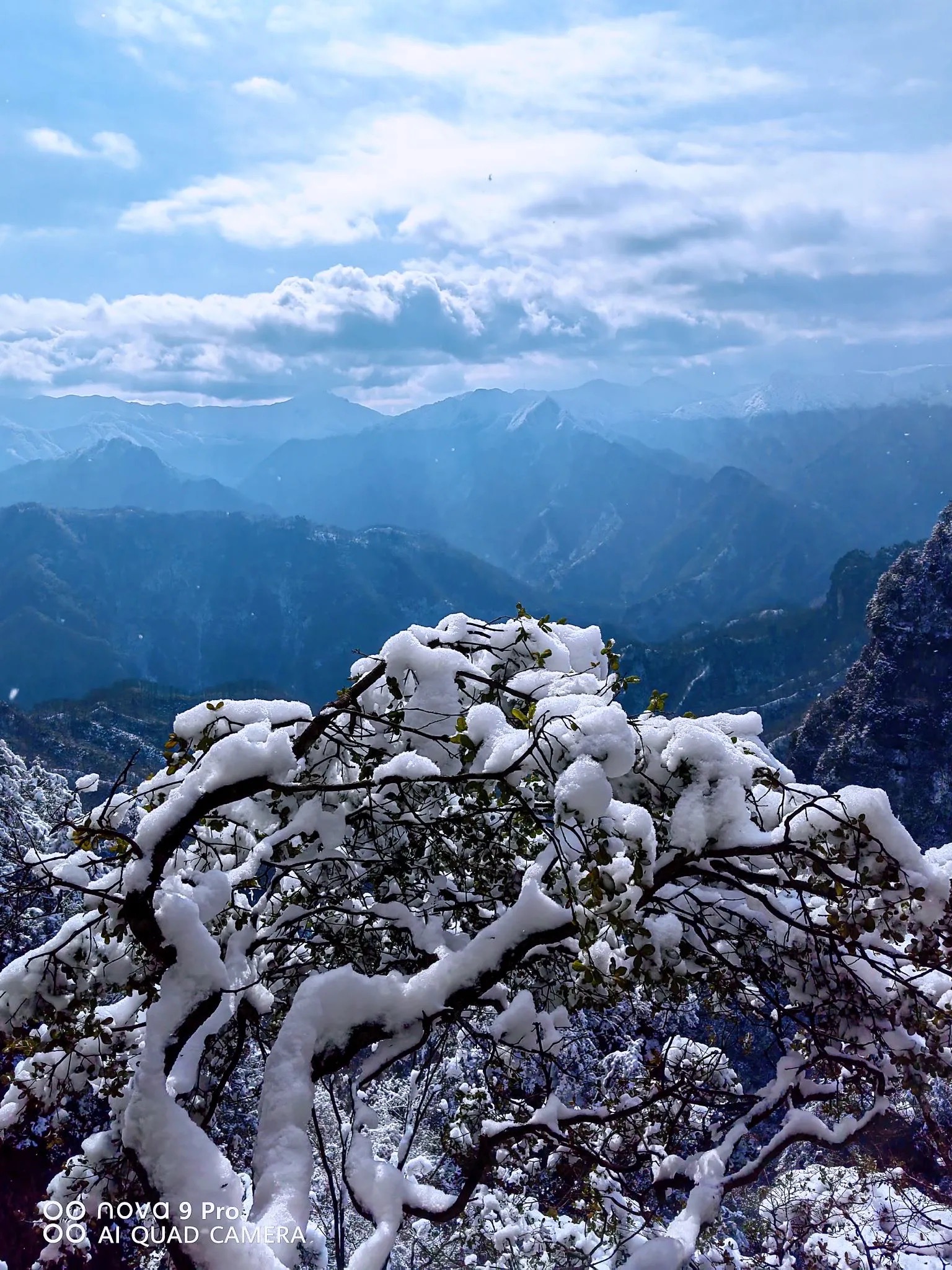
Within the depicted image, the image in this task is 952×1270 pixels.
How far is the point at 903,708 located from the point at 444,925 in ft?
333

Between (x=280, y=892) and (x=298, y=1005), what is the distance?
1819mm

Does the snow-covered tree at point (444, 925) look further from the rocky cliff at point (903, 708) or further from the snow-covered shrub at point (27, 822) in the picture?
the rocky cliff at point (903, 708)

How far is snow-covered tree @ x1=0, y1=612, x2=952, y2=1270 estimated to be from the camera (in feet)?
12.1

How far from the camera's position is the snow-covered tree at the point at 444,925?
145 inches

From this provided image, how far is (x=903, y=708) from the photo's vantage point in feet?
304

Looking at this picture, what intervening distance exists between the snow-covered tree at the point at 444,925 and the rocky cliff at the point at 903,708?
89.8 metres

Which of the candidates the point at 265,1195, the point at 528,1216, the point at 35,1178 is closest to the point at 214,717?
the point at 265,1195

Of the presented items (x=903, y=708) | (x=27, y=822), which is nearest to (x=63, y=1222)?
(x=27, y=822)

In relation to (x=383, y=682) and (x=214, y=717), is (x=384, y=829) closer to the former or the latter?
(x=383, y=682)

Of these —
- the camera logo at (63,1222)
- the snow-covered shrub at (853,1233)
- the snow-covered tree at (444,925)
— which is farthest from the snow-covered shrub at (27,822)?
the snow-covered shrub at (853,1233)

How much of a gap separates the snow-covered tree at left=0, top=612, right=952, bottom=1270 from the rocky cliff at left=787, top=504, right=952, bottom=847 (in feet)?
294

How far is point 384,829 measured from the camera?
5207mm

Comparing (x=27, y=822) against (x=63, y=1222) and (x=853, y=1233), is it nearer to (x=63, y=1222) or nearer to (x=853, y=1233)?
(x=63, y=1222)

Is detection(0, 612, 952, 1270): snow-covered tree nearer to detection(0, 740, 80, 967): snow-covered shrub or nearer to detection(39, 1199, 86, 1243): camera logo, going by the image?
detection(39, 1199, 86, 1243): camera logo
